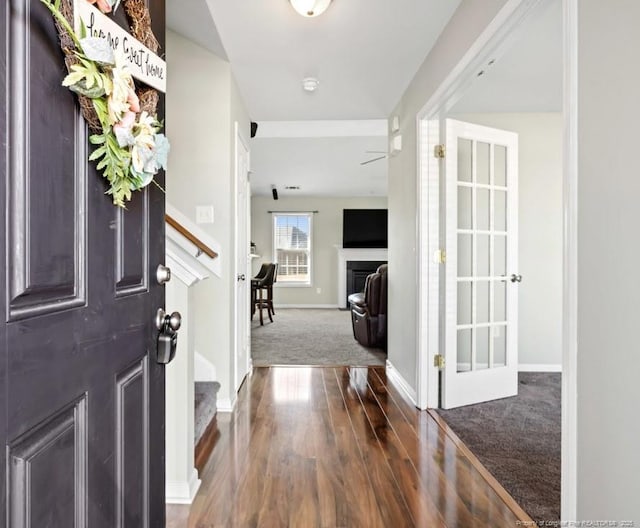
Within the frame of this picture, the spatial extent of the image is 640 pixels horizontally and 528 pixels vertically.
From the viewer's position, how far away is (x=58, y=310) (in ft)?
1.93

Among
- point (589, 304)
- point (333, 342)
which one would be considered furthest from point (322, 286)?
point (589, 304)

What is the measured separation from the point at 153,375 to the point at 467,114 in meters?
3.38

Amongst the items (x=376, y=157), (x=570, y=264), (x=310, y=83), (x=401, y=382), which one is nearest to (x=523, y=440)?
(x=401, y=382)

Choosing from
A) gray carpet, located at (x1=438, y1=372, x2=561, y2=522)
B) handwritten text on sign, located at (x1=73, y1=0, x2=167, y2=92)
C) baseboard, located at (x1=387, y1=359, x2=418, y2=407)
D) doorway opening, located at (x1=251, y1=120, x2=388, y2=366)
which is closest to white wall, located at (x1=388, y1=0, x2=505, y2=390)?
baseboard, located at (x1=387, y1=359, x2=418, y2=407)

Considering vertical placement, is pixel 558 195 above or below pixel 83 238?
above

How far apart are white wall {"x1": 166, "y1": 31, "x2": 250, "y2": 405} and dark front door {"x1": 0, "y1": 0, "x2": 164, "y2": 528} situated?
1.69 m

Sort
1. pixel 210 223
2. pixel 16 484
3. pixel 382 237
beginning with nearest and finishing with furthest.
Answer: pixel 16 484 < pixel 210 223 < pixel 382 237

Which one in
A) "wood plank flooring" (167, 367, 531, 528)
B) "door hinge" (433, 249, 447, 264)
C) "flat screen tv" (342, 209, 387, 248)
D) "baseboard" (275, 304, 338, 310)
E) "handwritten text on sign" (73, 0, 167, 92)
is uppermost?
"flat screen tv" (342, 209, 387, 248)

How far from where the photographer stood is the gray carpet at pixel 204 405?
6.55ft

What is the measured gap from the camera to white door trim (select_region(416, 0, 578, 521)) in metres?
1.11

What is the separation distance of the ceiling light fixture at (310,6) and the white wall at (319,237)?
628 centimetres

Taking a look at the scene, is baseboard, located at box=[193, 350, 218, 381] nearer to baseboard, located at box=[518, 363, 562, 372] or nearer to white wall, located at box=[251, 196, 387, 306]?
baseboard, located at box=[518, 363, 562, 372]

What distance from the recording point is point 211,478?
1702mm

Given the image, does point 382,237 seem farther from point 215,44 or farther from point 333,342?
point 215,44
